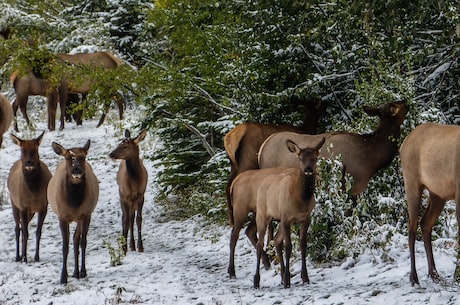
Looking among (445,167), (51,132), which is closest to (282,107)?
(445,167)

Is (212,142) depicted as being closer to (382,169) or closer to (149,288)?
(382,169)

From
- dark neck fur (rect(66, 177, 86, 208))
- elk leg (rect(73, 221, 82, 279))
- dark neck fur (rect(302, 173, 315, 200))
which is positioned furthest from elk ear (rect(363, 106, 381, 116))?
elk leg (rect(73, 221, 82, 279))

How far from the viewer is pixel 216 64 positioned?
42.0 feet

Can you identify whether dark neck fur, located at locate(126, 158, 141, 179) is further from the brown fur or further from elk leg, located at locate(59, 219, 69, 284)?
elk leg, located at locate(59, 219, 69, 284)

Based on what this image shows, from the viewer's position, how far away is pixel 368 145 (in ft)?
33.2

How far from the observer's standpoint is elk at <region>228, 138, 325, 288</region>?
8344mm

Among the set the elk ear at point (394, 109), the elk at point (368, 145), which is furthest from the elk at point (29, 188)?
the elk ear at point (394, 109)

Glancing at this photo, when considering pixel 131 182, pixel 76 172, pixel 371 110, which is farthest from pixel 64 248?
pixel 371 110

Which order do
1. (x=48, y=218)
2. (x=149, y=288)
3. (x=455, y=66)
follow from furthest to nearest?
(x=48, y=218) → (x=455, y=66) → (x=149, y=288)

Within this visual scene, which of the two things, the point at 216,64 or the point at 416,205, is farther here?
the point at 216,64

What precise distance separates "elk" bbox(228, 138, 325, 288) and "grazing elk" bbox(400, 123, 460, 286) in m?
1.09

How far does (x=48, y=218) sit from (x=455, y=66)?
7.71 metres

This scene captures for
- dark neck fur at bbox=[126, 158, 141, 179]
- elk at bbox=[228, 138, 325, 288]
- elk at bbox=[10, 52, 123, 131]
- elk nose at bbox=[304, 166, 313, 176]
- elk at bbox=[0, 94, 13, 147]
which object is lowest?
elk at bbox=[228, 138, 325, 288]

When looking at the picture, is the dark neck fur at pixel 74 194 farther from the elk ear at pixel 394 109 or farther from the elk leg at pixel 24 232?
the elk ear at pixel 394 109
